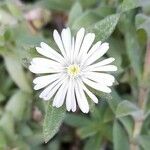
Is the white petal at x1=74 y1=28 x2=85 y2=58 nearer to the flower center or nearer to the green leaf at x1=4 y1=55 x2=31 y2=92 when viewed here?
the flower center

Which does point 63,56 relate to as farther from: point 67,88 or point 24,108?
point 24,108

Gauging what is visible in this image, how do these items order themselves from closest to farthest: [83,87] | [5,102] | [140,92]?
[83,87] → [140,92] → [5,102]

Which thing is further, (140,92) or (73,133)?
(73,133)

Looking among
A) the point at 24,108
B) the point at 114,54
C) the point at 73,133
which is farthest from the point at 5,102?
the point at 114,54

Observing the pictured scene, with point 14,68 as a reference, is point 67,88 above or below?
below

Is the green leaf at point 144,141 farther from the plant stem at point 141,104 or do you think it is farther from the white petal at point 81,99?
the white petal at point 81,99

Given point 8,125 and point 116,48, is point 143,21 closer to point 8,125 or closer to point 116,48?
point 116,48


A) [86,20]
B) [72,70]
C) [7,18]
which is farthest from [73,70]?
[7,18]

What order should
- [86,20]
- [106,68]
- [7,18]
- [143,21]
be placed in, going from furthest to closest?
1. [7,18]
2. [86,20]
3. [143,21]
4. [106,68]
